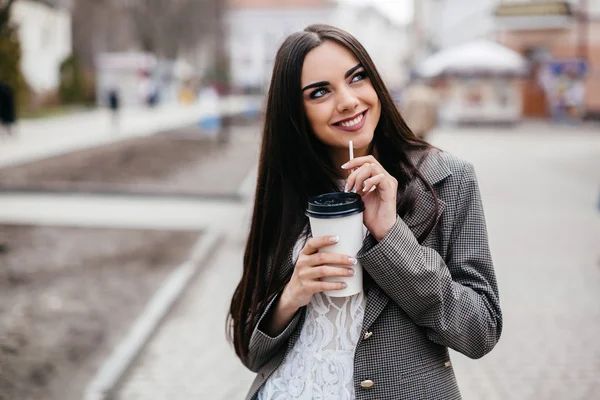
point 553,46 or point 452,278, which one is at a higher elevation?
point 452,278

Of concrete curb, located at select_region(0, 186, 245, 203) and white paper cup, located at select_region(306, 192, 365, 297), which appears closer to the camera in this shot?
white paper cup, located at select_region(306, 192, 365, 297)

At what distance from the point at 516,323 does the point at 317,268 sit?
428cm

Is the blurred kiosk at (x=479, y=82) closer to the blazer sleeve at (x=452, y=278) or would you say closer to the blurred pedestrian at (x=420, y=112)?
the blurred pedestrian at (x=420, y=112)

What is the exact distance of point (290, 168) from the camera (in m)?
1.86

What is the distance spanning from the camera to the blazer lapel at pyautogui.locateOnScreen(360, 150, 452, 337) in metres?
1.67

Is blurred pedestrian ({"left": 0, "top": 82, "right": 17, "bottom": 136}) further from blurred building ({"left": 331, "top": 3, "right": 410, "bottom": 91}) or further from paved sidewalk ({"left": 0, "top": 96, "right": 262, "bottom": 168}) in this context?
blurred building ({"left": 331, "top": 3, "right": 410, "bottom": 91})

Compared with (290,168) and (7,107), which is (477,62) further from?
(290,168)

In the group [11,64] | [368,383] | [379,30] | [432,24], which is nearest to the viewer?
[368,383]

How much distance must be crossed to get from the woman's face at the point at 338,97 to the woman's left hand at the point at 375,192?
0.52ft

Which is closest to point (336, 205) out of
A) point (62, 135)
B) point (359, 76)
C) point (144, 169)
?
point (359, 76)

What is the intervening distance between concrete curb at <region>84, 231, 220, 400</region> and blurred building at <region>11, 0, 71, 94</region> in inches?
1243

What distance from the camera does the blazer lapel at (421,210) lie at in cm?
167

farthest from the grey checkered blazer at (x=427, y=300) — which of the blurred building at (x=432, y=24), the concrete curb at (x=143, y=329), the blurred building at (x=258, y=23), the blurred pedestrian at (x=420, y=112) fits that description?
the blurred building at (x=258, y=23)

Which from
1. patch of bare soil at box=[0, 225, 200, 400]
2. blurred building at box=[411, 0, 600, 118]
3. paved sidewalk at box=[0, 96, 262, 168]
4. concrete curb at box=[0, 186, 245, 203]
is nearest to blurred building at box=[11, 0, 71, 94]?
paved sidewalk at box=[0, 96, 262, 168]
